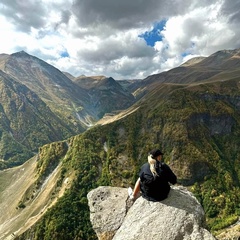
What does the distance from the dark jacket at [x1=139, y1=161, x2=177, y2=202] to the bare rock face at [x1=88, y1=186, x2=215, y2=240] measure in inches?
22.5

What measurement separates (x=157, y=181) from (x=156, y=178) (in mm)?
251

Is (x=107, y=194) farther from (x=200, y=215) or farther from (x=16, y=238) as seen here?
(x=16, y=238)

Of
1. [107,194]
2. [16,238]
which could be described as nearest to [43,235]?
[16,238]

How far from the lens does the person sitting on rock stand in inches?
822

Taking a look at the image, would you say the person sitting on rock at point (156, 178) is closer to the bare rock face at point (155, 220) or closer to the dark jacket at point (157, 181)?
the dark jacket at point (157, 181)

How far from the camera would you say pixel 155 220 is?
20.6m

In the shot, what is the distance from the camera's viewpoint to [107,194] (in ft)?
90.7

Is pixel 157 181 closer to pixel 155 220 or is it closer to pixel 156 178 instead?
pixel 156 178

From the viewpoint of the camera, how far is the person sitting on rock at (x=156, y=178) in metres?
20.9

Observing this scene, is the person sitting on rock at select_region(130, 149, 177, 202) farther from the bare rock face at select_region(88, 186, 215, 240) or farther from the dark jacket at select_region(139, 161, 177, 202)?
the bare rock face at select_region(88, 186, 215, 240)

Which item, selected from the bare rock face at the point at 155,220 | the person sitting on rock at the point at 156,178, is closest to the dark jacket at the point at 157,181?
the person sitting on rock at the point at 156,178

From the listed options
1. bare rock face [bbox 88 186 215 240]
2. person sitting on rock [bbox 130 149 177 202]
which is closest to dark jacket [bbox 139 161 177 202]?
person sitting on rock [bbox 130 149 177 202]

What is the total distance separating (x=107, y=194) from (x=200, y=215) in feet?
31.5

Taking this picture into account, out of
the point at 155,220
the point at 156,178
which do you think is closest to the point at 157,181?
the point at 156,178
